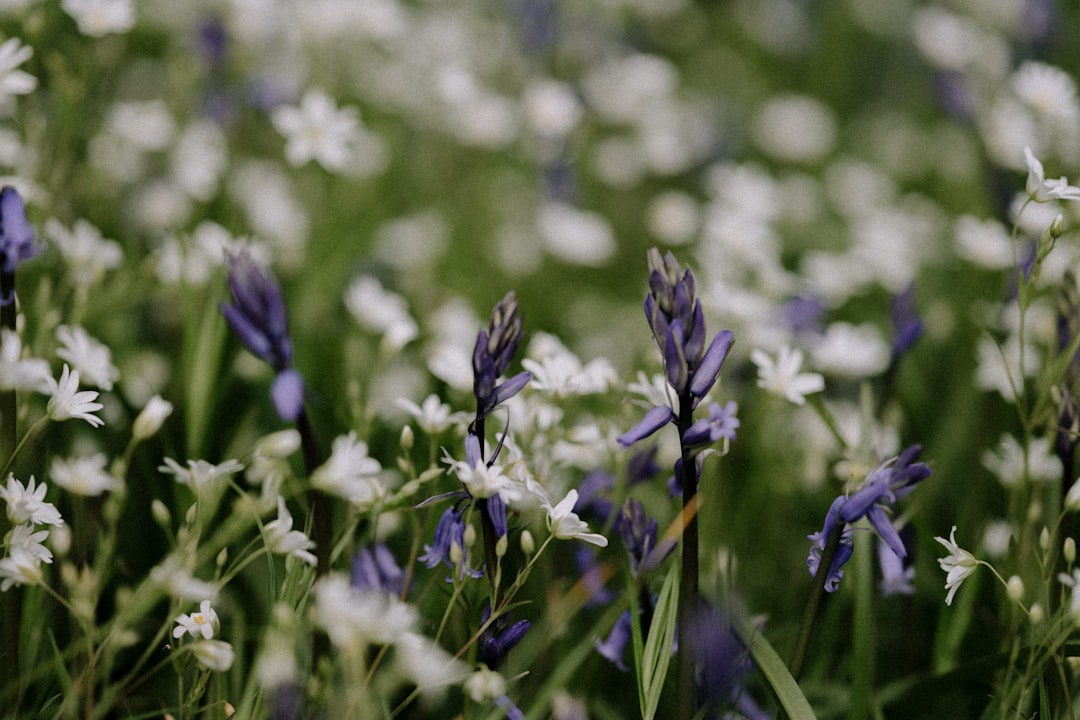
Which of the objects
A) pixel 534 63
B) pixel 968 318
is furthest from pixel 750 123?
pixel 968 318

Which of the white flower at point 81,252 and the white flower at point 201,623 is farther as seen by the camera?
the white flower at point 81,252

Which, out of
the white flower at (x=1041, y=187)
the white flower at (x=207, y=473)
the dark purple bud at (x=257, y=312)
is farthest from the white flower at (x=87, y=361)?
the white flower at (x=1041, y=187)

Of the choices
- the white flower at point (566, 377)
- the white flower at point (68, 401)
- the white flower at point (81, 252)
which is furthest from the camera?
the white flower at point (81, 252)

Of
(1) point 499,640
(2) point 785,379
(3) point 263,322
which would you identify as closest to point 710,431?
(1) point 499,640

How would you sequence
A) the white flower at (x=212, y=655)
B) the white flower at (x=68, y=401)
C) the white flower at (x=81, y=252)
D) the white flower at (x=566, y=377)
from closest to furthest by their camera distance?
the white flower at (x=212, y=655) → the white flower at (x=68, y=401) → the white flower at (x=566, y=377) → the white flower at (x=81, y=252)

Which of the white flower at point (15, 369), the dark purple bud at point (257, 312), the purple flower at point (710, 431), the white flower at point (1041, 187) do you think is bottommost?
the white flower at point (15, 369)

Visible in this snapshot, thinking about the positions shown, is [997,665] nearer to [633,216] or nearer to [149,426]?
[149,426]

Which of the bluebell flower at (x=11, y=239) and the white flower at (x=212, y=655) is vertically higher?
the bluebell flower at (x=11, y=239)

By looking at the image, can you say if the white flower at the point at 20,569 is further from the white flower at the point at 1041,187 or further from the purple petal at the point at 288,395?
the white flower at the point at 1041,187
